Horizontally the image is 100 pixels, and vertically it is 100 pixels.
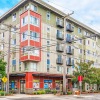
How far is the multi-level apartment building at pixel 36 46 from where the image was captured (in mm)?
40750

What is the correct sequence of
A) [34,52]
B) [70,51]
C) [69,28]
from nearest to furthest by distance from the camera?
[34,52] < [69,28] < [70,51]

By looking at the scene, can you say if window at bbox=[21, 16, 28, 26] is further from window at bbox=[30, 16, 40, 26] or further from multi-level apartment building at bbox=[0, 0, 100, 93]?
window at bbox=[30, 16, 40, 26]

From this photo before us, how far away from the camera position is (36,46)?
4169cm

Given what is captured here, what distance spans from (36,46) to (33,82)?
22.0 ft

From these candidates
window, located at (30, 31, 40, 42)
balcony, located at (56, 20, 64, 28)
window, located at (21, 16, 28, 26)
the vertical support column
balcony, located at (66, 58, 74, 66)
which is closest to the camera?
the vertical support column

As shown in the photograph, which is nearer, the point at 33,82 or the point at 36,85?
the point at 33,82

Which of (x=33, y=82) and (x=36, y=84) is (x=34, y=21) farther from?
(x=36, y=84)

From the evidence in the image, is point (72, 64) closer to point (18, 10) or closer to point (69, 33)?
point (69, 33)

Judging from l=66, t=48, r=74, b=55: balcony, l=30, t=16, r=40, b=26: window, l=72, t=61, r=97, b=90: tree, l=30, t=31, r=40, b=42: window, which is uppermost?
l=30, t=16, r=40, b=26: window

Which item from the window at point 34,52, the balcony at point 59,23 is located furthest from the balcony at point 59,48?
the window at point 34,52

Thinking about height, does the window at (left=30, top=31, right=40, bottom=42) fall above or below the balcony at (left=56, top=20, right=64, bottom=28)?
below

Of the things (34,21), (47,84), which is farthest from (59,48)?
(34,21)

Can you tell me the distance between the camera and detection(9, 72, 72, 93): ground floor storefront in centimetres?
4006

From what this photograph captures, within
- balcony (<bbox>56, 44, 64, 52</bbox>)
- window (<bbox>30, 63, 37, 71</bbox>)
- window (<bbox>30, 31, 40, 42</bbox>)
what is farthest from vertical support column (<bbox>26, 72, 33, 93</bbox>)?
balcony (<bbox>56, 44, 64, 52</bbox>)
